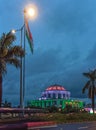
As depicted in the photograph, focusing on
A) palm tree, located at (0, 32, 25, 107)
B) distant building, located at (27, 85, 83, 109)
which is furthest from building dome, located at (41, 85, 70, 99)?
palm tree, located at (0, 32, 25, 107)

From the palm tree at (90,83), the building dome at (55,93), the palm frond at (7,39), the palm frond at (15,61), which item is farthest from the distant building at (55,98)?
the palm frond at (7,39)

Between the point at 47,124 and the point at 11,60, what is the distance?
1025 centimetres

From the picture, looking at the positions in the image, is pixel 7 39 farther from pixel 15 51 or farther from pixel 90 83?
pixel 90 83

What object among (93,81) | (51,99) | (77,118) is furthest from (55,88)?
(77,118)

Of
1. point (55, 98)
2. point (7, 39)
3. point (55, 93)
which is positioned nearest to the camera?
point (7, 39)

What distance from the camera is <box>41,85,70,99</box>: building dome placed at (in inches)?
6088

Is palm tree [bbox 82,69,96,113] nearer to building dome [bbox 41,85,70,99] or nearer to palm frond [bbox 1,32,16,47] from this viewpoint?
palm frond [bbox 1,32,16,47]

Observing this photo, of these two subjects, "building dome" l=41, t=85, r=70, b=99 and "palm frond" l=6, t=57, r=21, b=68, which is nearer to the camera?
"palm frond" l=6, t=57, r=21, b=68

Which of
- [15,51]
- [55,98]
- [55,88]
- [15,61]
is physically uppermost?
[55,88]

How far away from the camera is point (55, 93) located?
152m

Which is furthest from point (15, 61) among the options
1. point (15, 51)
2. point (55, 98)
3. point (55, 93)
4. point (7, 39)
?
point (55, 98)

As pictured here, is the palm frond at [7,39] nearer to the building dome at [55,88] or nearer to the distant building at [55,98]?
the distant building at [55,98]

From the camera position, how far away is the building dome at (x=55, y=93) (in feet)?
507

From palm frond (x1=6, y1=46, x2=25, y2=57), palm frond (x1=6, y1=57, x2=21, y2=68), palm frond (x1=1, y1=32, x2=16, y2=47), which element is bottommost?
palm frond (x1=6, y1=57, x2=21, y2=68)
